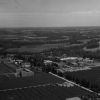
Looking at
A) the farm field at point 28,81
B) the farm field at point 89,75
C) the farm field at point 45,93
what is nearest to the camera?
the farm field at point 45,93

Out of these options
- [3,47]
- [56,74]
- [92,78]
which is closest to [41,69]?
[56,74]

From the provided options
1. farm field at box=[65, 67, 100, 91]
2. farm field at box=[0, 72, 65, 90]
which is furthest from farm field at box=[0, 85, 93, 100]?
farm field at box=[65, 67, 100, 91]

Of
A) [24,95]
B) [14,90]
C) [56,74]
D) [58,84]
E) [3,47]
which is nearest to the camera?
[24,95]

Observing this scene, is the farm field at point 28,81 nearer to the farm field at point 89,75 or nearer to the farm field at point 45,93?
the farm field at point 45,93

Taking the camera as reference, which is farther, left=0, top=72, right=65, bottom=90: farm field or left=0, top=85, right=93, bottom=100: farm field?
left=0, top=72, right=65, bottom=90: farm field

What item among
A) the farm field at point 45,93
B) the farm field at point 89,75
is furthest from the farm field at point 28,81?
the farm field at point 89,75

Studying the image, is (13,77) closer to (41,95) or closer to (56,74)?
(56,74)

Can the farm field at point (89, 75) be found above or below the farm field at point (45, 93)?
below

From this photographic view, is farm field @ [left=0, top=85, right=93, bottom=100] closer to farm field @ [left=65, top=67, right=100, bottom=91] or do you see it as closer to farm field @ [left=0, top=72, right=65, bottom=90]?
farm field @ [left=0, top=72, right=65, bottom=90]

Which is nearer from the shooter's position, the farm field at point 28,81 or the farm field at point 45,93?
the farm field at point 45,93

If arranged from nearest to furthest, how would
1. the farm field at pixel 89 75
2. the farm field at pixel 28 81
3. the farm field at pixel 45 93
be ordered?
the farm field at pixel 45 93
the farm field at pixel 28 81
the farm field at pixel 89 75

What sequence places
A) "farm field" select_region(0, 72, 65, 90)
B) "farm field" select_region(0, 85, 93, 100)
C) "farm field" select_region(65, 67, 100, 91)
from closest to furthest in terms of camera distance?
"farm field" select_region(0, 85, 93, 100)
"farm field" select_region(0, 72, 65, 90)
"farm field" select_region(65, 67, 100, 91)
